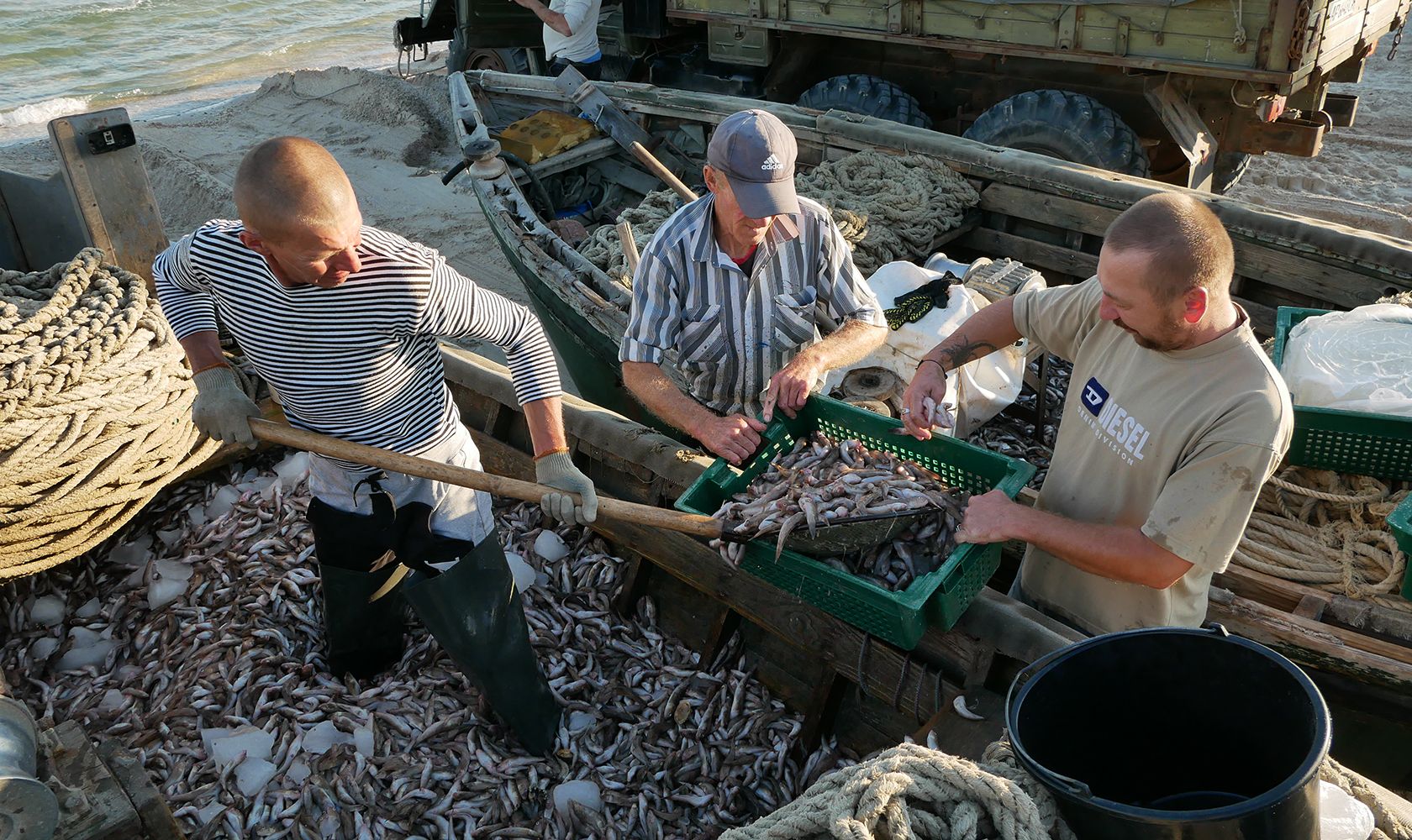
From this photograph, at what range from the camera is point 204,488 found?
5.38m

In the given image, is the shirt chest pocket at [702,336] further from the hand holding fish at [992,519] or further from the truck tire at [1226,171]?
the truck tire at [1226,171]

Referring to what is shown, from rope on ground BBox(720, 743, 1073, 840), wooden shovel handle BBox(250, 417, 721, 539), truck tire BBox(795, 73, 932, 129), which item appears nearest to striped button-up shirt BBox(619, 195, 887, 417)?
wooden shovel handle BBox(250, 417, 721, 539)

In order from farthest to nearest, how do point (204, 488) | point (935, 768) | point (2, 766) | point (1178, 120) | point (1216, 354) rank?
point (1178, 120) < point (204, 488) < point (2, 766) < point (1216, 354) < point (935, 768)

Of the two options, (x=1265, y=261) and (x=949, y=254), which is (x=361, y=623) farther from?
(x=1265, y=261)

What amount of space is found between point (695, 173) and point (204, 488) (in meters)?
4.72

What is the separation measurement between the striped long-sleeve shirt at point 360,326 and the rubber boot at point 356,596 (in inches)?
16.2

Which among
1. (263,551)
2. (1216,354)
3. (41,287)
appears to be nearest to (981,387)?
(1216,354)

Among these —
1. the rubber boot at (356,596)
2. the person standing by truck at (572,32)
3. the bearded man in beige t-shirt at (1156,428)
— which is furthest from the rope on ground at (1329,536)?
the person standing by truck at (572,32)

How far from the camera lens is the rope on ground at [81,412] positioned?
4055 millimetres

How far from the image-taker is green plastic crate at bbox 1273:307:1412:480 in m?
3.74

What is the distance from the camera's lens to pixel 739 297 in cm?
372

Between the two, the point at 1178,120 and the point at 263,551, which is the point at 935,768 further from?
the point at 1178,120

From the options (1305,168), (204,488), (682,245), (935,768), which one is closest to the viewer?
(935,768)

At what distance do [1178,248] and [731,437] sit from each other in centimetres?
155
